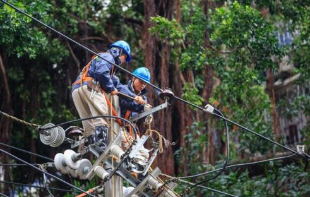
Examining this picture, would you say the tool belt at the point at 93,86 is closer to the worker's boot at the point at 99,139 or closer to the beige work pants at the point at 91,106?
the beige work pants at the point at 91,106

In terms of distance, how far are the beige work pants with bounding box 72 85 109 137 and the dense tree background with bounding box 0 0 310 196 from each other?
327cm

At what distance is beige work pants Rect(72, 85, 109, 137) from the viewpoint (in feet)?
27.1

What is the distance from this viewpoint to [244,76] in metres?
12.1

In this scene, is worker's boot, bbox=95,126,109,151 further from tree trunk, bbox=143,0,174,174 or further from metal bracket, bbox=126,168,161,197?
tree trunk, bbox=143,0,174,174

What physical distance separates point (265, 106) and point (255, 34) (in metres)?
1.17

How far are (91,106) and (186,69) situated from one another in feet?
17.3

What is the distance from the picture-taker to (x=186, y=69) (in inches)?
531

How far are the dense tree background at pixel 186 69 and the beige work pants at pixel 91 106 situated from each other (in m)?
3.27

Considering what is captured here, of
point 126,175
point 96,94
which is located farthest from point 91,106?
point 126,175

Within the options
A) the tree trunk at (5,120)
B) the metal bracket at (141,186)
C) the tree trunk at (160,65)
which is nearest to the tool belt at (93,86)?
the metal bracket at (141,186)

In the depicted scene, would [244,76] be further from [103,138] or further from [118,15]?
[103,138]

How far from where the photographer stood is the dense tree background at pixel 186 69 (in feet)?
39.5

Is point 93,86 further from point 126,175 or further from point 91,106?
point 126,175

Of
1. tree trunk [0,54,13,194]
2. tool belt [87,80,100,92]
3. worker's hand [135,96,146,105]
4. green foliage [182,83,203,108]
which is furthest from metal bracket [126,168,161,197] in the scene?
tree trunk [0,54,13,194]
